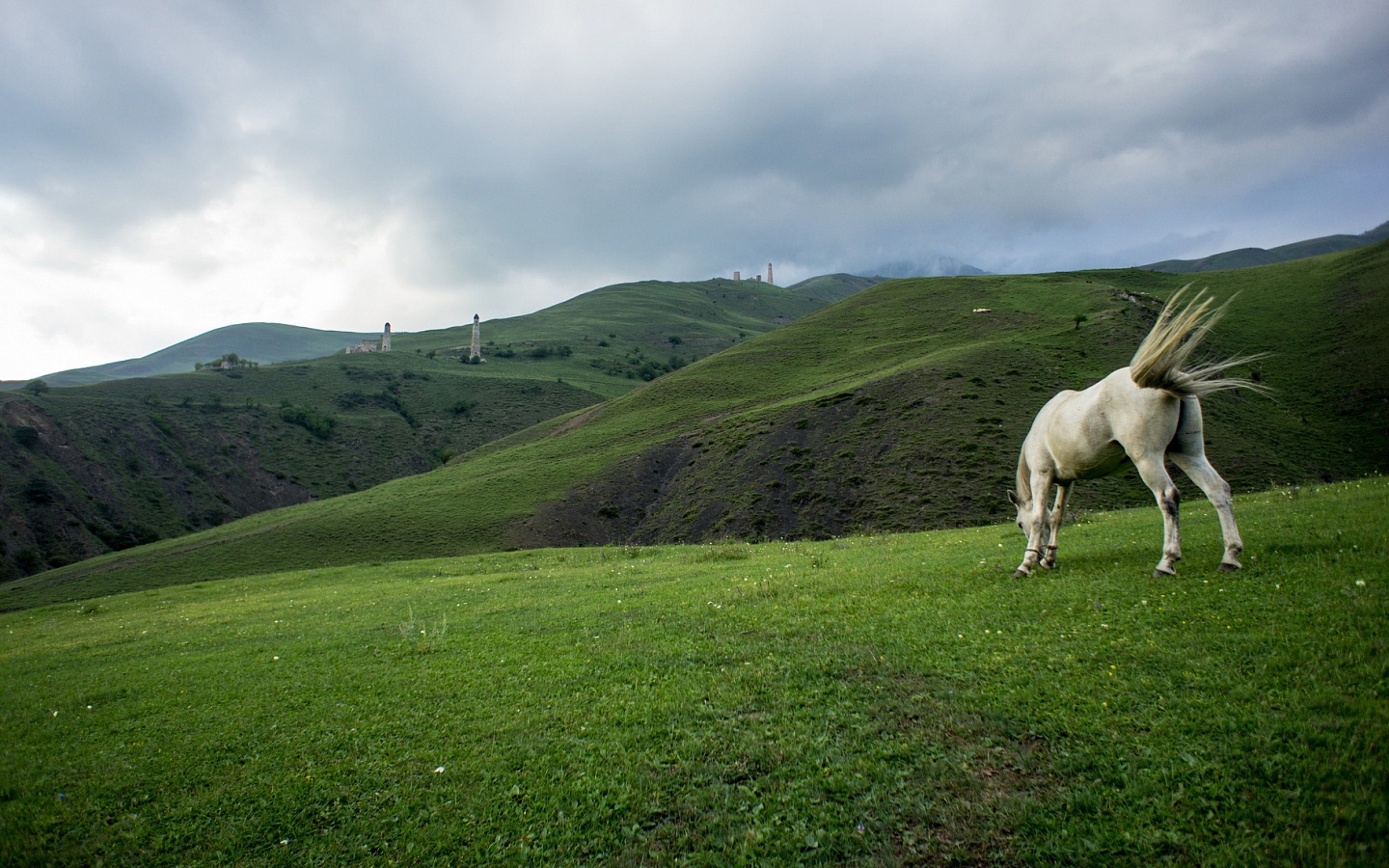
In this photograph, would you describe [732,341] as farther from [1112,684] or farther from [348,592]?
[1112,684]

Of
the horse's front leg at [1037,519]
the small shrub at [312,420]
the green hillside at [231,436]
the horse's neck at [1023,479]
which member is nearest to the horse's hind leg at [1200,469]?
the horse's front leg at [1037,519]

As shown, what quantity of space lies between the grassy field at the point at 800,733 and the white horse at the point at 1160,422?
1061 mm

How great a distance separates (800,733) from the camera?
696 cm

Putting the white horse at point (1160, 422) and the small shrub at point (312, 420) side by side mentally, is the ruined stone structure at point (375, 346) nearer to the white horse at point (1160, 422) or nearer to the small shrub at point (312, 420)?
the small shrub at point (312, 420)

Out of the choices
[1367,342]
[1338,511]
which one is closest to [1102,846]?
[1338,511]

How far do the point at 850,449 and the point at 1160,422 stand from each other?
130 ft

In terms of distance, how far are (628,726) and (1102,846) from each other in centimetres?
477

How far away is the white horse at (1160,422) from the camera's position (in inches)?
390

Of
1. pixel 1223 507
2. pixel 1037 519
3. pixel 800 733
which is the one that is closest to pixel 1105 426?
pixel 1223 507

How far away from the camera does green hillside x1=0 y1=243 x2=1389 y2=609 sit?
43.0 metres

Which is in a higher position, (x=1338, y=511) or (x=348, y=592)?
(x=1338, y=511)

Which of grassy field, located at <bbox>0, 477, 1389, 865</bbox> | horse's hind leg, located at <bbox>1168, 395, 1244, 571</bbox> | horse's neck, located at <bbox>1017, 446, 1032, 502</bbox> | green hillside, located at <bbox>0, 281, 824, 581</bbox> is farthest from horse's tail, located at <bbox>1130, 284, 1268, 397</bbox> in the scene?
green hillside, located at <bbox>0, 281, 824, 581</bbox>

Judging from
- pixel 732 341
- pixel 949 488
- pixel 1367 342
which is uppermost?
pixel 732 341

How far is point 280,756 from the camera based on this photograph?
7.88 m
